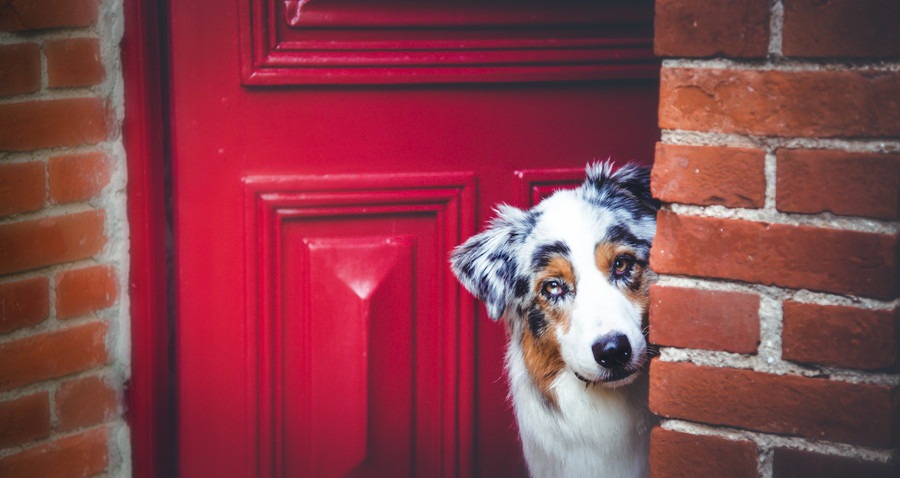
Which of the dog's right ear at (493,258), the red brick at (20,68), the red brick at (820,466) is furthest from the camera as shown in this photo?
the dog's right ear at (493,258)

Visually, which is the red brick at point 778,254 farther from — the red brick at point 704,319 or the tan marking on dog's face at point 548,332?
the tan marking on dog's face at point 548,332

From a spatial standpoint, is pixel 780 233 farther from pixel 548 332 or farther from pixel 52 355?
pixel 52 355

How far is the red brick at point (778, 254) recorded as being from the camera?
4.03 ft

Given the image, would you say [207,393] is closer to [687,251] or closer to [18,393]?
[18,393]

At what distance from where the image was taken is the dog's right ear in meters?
1.99

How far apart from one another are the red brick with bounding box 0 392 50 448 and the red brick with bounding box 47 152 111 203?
0.42 m

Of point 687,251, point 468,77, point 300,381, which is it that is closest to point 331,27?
point 468,77

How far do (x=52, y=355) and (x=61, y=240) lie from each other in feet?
0.79

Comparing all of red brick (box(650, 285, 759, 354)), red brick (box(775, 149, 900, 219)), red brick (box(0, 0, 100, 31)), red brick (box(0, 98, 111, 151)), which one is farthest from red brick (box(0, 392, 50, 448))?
red brick (box(775, 149, 900, 219))

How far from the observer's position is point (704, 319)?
1.34 meters

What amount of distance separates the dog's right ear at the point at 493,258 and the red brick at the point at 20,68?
968 mm

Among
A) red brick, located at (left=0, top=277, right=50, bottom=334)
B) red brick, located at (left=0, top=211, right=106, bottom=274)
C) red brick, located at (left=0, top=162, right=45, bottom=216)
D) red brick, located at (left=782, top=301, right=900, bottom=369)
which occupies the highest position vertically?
red brick, located at (left=0, top=162, right=45, bottom=216)

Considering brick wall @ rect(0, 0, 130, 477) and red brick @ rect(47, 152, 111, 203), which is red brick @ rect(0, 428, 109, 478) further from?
red brick @ rect(47, 152, 111, 203)

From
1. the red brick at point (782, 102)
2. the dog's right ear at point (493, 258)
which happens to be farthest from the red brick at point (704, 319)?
the dog's right ear at point (493, 258)
